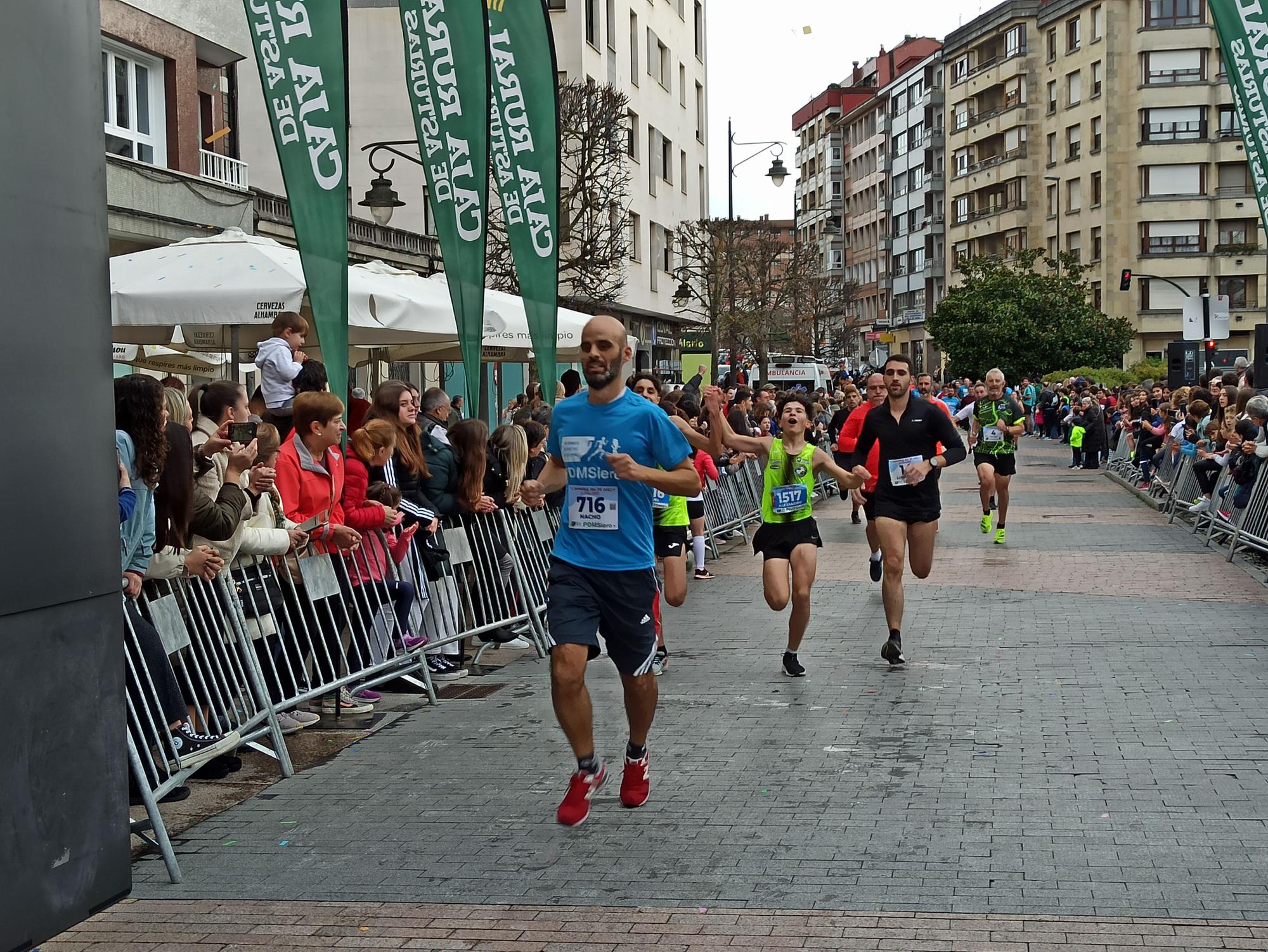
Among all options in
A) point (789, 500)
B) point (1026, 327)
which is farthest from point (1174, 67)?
point (789, 500)

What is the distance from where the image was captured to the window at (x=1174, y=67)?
251ft

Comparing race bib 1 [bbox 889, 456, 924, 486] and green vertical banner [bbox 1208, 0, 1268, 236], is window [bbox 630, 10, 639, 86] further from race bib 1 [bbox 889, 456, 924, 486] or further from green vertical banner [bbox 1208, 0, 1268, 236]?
race bib 1 [bbox 889, 456, 924, 486]

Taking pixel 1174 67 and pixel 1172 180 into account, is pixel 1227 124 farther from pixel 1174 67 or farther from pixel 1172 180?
pixel 1174 67

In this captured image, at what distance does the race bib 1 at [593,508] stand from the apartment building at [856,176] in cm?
10366

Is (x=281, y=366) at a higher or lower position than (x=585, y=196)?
lower

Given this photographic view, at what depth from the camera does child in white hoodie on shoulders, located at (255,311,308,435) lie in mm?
9883

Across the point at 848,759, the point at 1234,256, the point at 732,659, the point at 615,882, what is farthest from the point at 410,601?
the point at 1234,256

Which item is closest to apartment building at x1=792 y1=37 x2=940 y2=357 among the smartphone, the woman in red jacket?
the woman in red jacket

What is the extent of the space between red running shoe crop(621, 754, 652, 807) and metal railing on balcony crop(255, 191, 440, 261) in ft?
57.5

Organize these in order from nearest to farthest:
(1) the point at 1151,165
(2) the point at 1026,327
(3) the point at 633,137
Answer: (3) the point at 633,137 → (2) the point at 1026,327 → (1) the point at 1151,165

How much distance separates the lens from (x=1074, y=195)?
273 feet

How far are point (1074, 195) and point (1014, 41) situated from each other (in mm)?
10206

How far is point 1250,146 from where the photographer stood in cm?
1550

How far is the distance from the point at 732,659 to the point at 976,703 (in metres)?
2.07
